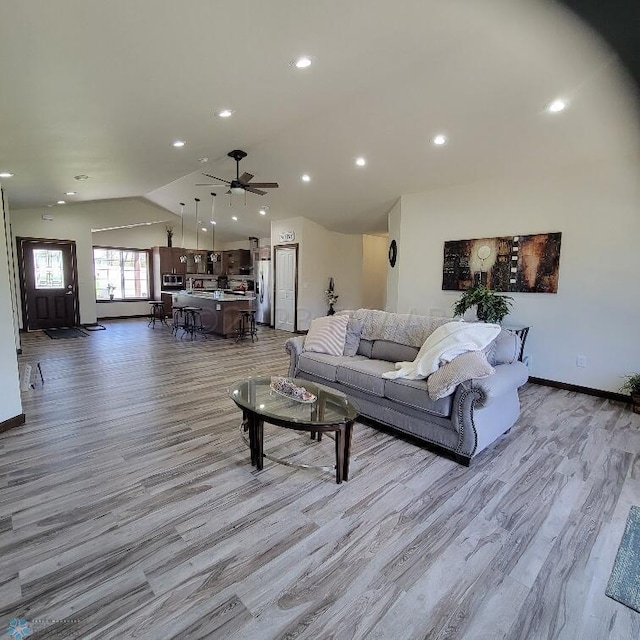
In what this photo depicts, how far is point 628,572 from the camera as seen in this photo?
1.69 metres

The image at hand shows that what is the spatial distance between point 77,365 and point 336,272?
5.80m

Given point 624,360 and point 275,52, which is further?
point 624,360

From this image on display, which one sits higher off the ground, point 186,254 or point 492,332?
point 186,254

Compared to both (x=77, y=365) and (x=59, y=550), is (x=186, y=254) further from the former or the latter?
(x=59, y=550)

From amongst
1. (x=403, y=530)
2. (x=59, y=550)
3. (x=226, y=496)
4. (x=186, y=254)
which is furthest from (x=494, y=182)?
(x=186, y=254)

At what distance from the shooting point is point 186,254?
1138cm

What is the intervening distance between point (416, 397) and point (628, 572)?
4.78ft

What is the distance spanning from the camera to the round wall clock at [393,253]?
20.3ft

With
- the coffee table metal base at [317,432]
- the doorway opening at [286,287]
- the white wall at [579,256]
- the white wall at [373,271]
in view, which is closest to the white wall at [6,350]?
the coffee table metal base at [317,432]

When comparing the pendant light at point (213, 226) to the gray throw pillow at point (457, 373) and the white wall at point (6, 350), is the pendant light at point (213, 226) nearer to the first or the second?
the white wall at point (6, 350)

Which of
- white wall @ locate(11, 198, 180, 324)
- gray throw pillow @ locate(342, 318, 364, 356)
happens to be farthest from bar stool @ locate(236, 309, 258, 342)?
white wall @ locate(11, 198, 180, 324)

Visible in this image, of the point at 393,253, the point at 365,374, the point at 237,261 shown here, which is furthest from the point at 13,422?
the point at 237,261

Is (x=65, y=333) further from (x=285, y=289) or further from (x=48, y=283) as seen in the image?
(x=285, y=289)

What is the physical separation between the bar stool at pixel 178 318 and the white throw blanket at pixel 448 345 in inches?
257
